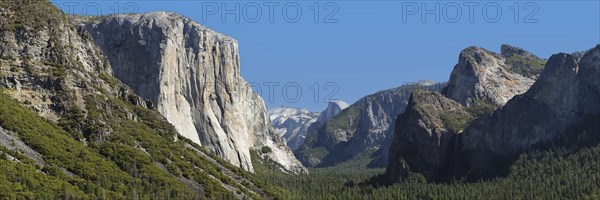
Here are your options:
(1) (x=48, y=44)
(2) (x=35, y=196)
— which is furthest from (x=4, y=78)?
(2) (x=35, y=196)

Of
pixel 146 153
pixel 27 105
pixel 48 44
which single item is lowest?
pixel 146 153

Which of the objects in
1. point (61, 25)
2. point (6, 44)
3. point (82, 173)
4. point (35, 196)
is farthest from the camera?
point (61, 25)

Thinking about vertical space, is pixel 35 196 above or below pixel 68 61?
below

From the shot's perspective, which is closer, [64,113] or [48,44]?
[64,113]

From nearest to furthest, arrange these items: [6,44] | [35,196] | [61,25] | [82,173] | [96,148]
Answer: [35,196] < [82,173] < [96,148] < [6,44] < [61,25]

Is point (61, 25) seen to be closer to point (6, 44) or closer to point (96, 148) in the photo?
point (6, 44)

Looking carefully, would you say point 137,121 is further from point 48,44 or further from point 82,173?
point 82,173
